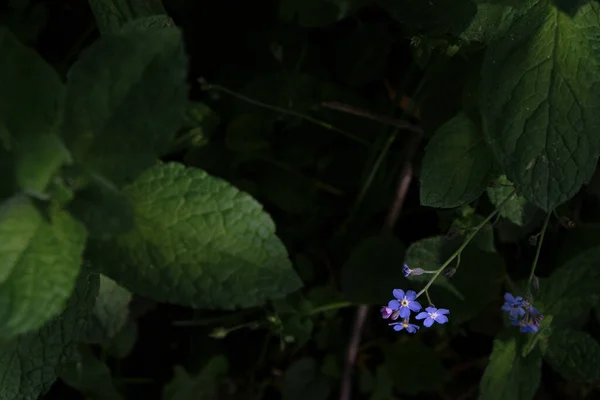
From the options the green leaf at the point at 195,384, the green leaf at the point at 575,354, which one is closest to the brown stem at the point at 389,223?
the green leaf at the point at 195,384

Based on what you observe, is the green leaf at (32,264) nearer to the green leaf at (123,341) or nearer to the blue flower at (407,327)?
the blue flower at (407,327)

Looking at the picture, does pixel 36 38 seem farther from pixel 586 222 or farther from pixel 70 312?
pixel 586 222

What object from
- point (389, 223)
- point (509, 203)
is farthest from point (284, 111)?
point (509, 203)

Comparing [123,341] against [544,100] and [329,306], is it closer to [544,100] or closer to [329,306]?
[329,306]

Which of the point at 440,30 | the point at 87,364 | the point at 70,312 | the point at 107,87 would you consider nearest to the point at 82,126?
the point at 107,87

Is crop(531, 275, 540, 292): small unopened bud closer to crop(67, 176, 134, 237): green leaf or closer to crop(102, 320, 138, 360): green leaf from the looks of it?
crop(67, 176, 134, 237): green leaf
